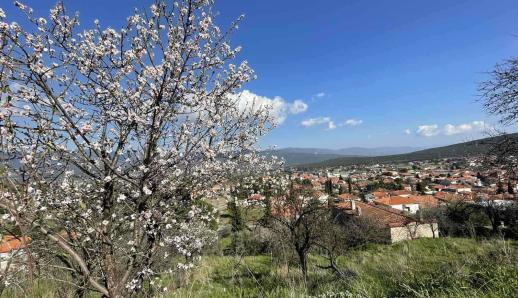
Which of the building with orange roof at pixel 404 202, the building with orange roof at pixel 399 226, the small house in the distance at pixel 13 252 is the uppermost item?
the small house in the distance at pixel 13 252

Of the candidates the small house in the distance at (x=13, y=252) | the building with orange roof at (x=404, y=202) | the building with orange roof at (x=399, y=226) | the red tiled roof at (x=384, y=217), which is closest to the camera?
the small house in the distance at (x=13, y=252)

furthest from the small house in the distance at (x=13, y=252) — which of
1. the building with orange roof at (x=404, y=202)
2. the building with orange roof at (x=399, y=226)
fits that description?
the building with orange roof at (x=404, y=202)

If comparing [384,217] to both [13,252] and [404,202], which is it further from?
[13,252]

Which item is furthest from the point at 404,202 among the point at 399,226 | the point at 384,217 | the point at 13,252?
the point at 13,252

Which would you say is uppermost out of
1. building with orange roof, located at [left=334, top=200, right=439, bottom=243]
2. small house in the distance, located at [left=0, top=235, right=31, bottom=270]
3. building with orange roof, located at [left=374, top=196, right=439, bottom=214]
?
small house in the distance, located at [left=0, top=235, right=31, bottom=270]

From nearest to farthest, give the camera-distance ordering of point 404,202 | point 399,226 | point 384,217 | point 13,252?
point 13,252, point 399,226, point 384,217, point 404,202

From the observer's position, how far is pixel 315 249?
26.1 m

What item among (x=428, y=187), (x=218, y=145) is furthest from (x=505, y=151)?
(x=428, y=187)

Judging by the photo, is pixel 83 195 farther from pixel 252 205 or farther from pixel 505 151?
pixel 505 151

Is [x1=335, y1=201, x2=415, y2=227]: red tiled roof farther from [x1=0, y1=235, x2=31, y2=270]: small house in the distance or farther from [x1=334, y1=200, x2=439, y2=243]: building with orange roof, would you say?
[x1=0, y1=235, x2=31, y2=270]: small house in the distance

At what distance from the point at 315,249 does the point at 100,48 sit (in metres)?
24.0

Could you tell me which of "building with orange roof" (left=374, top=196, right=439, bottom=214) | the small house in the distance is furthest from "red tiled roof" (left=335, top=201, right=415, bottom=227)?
the small house in the distance

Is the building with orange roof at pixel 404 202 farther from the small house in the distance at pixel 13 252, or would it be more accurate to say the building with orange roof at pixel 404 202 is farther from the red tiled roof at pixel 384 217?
the small house in the distance at pixel 13 252

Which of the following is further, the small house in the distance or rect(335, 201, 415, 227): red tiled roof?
rect(335, 201, 415, 227): red tiled roof
